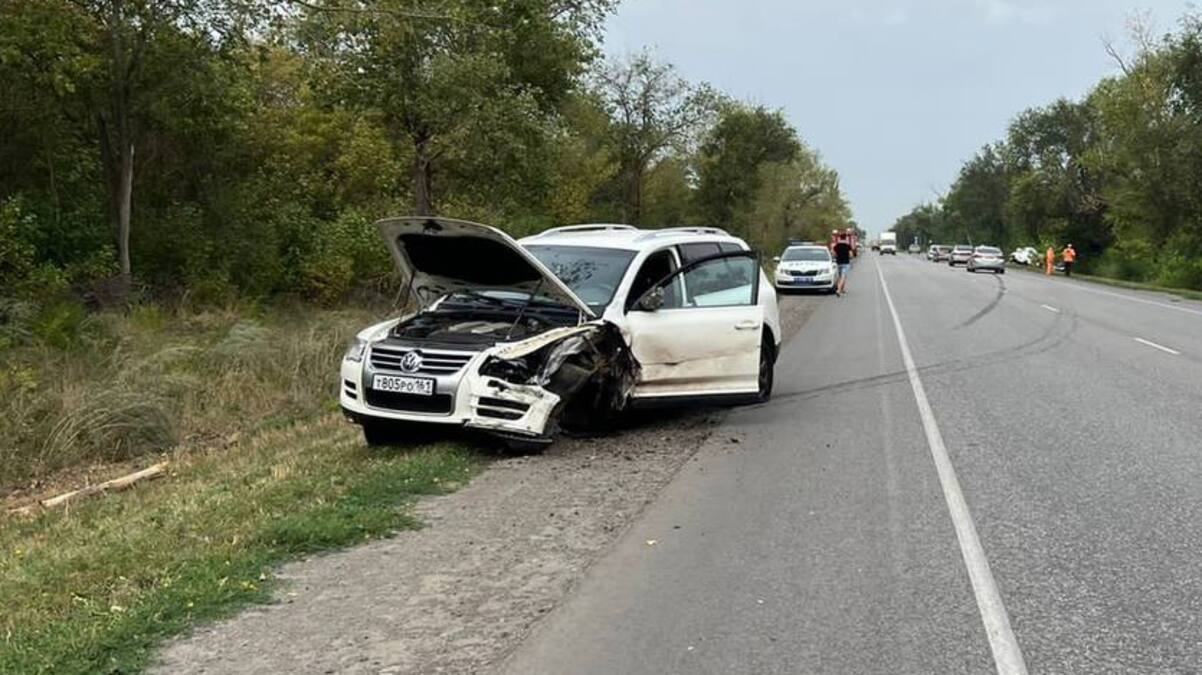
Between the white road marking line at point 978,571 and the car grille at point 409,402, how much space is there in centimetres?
362

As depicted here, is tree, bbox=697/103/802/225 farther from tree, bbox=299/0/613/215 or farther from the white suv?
the white suv

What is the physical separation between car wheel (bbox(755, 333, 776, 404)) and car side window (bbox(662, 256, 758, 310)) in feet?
2.23

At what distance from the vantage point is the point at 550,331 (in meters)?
8.12

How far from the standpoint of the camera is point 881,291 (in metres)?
33.1

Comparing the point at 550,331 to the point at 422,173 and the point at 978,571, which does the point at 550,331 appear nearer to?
the point at 978,571

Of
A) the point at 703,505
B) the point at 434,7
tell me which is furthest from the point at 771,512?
the point at 434,7

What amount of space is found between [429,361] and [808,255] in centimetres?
2546

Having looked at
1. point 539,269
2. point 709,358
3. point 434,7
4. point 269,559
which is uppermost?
point 434,7

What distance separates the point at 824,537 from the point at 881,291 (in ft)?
93.1

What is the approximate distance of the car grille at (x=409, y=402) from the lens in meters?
7.70

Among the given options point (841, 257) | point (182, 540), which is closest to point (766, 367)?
point (182, 540)

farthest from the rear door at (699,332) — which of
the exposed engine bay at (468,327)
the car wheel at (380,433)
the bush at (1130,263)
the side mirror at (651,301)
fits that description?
the bush at (1130,263)

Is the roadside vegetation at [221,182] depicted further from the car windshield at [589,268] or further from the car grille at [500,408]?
the car grille at [500,408]

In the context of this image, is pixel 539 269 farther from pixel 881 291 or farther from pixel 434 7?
pixel 881 291
